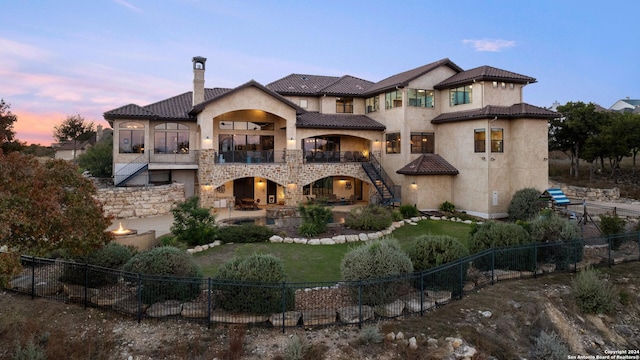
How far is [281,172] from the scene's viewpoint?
27734 mm

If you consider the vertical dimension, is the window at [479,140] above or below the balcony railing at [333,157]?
above

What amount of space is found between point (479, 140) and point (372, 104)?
982cm

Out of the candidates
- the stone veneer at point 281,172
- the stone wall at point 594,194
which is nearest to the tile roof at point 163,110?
the stone veneer at point 281,172

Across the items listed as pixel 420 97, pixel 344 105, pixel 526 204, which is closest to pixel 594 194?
pixel 526 204

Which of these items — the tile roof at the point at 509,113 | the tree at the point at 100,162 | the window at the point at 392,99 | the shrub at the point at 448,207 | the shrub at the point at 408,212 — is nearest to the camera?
the tile roof at the point at 509,113

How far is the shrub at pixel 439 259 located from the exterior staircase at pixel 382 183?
14.5m

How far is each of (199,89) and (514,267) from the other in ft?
77.2

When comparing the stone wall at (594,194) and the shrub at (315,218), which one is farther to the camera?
the stone wall at (594,194)

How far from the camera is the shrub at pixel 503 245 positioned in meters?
12.4

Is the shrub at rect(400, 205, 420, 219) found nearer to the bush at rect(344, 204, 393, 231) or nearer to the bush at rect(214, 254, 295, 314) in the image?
the bush at rect(344, 204, 393, 231)

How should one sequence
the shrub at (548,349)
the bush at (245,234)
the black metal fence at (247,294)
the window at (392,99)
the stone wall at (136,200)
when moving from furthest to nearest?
the window at (392,99) < the stone wall at (136,200) < the bush at (245,234) < the black metal fence at (247,294) < the shrub at (548,349)

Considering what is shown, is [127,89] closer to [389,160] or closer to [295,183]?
[295,183]

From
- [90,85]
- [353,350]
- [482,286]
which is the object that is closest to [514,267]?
[482,286]

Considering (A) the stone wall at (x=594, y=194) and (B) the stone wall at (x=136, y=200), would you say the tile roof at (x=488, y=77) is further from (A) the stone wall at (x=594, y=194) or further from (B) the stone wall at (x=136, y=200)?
(B) the stone wall at (x=136, y=200)
